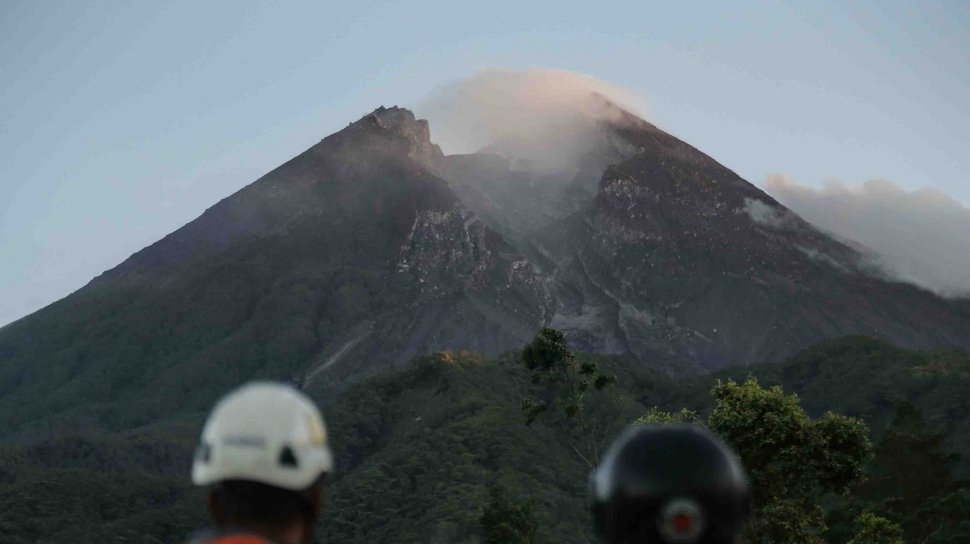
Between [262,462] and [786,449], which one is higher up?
[262,462]

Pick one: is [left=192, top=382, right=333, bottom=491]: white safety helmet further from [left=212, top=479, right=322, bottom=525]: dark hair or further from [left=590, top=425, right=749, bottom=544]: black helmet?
[left=590, top=425, right=749, bottom=544]: black helmet

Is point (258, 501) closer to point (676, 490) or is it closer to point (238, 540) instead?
point (238, 540)

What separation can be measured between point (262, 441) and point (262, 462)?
67 mm

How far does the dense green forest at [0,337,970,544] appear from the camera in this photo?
9950cm

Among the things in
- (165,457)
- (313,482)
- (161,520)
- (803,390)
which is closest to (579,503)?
(161,520)

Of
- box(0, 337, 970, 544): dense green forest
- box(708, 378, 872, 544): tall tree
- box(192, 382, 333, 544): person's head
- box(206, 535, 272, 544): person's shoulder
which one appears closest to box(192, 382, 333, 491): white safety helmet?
box(192, 382, 333, 544): person's head

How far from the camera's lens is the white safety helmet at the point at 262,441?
3875 millimetres

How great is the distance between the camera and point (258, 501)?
3924mm

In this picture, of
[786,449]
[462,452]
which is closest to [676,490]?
[786,449]

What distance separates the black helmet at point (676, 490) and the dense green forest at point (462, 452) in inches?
2264

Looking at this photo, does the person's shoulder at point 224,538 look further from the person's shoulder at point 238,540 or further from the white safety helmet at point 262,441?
the white safety helmet at point 262,441

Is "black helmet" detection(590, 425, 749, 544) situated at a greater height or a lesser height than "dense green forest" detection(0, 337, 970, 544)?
greater

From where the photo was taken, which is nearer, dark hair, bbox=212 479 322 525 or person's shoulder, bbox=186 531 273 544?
person's shoulder, bbox=186 531 273 544

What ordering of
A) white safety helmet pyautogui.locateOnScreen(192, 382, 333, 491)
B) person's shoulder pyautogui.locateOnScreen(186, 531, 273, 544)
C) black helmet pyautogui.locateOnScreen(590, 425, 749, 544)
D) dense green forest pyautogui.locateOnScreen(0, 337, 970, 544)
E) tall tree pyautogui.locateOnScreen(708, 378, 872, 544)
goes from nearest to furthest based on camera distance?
1. black helmet pyautogui.locateOnScreen(590, 425, 749, 544)
2. person's shoulder pyautogui.locateOnScreen(186, 531, 273, 544)
3. white safety helmet pyautogui.locateOnScreen(192, 382, 333, 491)
4. tall tree pyautogui.locateOnScreen(708, 378, 872, 544)
5. dense green forest pyautogui.locateOnScreen(0, 337, 970, 544)
